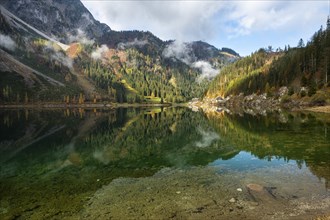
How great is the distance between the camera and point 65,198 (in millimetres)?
24422

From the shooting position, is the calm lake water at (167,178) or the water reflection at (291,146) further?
the water reflection at (291,146)

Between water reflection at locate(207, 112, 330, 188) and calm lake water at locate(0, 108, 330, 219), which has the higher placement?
water reflection at locate(207, 112, 330, 188)

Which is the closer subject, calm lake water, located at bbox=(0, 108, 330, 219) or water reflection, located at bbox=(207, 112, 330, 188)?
calm lake water, located at bbox=(0, 108, 330, 219)

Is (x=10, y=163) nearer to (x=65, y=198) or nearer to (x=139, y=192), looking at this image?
(x=65, y=198)

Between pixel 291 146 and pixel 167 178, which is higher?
pixel 291 146

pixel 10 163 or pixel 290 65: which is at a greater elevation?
pixel 290 65

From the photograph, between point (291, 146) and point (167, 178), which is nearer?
point (167, 178)

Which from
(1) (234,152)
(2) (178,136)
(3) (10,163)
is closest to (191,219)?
(1) (234,152)

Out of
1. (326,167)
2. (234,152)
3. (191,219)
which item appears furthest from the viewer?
(234,152)

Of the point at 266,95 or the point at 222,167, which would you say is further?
the point at 266,95

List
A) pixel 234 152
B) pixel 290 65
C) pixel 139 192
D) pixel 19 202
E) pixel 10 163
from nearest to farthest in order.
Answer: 1. pixel 19 202
2. pixel 139 192
3. pixel 10 163
4. pixel 234 152
5. pixel 290 65

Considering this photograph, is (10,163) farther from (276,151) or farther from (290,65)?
(290,65)

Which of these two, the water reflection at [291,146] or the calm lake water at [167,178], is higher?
the water reflection at [291,146]

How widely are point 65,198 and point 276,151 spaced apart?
30.7 meters
